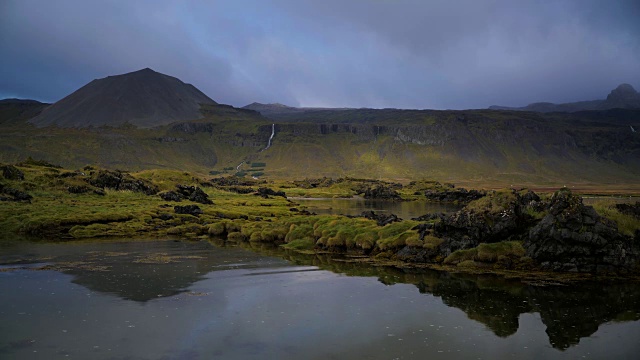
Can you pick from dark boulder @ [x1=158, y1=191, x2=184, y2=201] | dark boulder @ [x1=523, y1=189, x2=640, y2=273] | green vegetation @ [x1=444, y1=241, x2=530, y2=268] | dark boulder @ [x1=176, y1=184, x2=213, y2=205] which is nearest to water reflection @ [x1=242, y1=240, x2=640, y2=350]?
green vegetation @ [x1=444, y1=241, x2=530, y2=268]

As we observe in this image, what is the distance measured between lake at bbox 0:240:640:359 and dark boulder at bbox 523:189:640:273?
2.96 meters

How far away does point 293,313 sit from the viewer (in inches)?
994

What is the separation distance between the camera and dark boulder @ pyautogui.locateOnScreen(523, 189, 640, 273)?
34.2 metres

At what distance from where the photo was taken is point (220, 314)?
24.7 meters

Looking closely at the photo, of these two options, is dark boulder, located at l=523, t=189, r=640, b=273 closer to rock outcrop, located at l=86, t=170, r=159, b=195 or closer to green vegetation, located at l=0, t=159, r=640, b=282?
green vegetation, located at l=0, t=159, r=640, b=282

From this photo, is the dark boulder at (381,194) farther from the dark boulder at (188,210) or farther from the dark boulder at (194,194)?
the dark boulder at (188,210)

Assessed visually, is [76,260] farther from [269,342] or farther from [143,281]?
[269,342]

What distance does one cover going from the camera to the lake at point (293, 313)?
19.8 m

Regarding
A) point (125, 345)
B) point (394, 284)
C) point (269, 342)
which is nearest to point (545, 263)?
point (394, 284)

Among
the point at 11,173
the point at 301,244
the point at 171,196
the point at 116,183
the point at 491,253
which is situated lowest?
the point at 301,244

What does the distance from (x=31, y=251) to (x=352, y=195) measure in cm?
13805

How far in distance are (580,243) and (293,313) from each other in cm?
2295

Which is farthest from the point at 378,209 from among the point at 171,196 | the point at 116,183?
the point at 116,183

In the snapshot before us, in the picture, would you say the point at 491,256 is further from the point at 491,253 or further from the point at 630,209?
the point at 630,209
